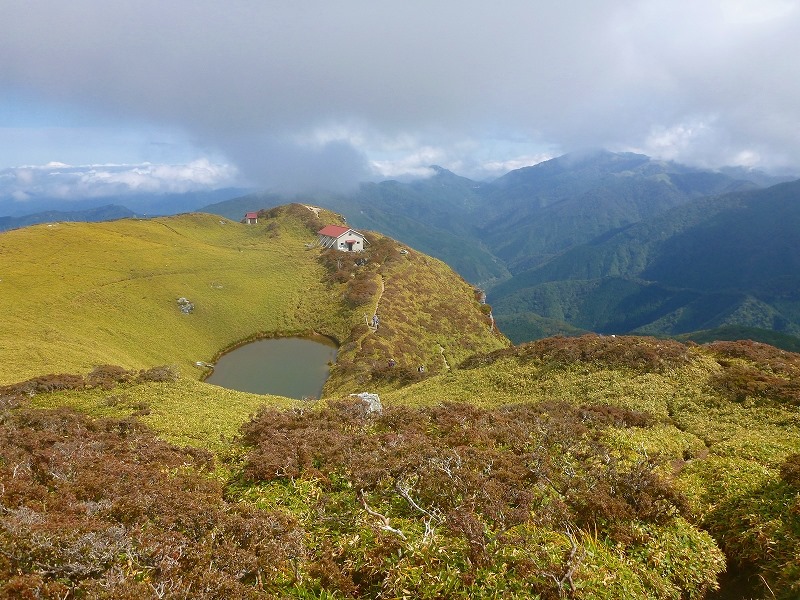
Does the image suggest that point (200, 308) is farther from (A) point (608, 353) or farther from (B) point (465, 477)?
(B) point (465, 477)

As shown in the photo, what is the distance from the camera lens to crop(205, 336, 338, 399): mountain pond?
47594mm

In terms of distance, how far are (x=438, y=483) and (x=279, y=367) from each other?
46.8 meters

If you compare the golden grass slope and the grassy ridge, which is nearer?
the grassy ridge

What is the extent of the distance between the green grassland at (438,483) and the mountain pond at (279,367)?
2068 cm

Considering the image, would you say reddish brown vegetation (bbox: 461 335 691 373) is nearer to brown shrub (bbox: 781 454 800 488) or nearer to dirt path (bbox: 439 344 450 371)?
brown shrub (bbox: 781 454 800 488)

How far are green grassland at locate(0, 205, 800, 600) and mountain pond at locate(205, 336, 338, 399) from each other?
814 inches

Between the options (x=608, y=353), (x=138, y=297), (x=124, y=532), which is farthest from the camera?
(x=138, y=297)

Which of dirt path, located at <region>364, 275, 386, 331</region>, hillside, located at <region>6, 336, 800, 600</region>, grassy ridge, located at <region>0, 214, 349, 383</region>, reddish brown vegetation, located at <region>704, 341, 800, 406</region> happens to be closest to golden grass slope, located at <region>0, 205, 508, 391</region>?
grassy ridge, located at <region>0, 214, 349, 383</region>

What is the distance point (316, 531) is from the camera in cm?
853

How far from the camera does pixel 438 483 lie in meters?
9.59

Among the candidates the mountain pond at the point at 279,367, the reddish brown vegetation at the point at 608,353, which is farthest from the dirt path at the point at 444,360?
the reddish brown vegetation at the point at 608,353

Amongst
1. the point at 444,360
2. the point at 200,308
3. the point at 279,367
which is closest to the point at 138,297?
the point at 200,308

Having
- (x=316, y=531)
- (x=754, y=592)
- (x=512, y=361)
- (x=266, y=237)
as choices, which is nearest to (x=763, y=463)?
(x=754, y=592)

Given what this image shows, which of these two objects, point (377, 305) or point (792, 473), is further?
point (377, 305)
